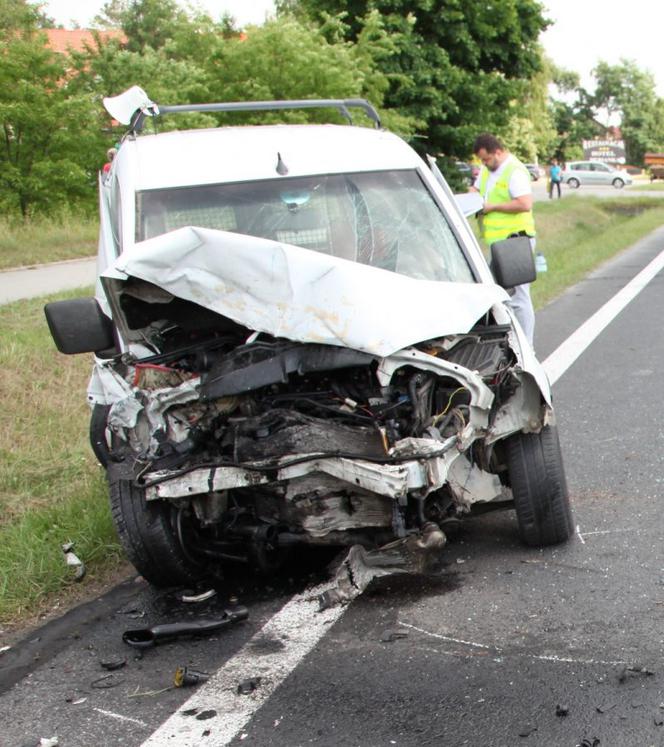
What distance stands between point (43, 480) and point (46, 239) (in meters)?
12.3

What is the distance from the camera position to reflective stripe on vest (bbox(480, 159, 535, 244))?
29.6 feet

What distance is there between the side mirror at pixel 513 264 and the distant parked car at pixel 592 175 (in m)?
61.1

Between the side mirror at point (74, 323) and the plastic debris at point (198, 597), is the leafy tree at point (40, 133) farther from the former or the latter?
the plastic debris at point (198, 597)

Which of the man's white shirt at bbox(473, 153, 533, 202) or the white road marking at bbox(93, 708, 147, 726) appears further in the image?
the man's white shirt at bbox(473, 153, 533, 202)

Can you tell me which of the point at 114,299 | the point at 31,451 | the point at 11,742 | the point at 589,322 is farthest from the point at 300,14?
the point at 11,742

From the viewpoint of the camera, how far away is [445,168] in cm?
2862

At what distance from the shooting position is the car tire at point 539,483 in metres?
4.80

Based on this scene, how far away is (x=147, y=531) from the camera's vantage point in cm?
463

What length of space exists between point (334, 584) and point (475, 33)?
26.1 metres

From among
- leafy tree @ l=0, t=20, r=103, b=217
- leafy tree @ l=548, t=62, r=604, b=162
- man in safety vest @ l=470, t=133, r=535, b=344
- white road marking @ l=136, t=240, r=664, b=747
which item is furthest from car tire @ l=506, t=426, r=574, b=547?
leafy tree @ l=548, t=62, r=604, b=162

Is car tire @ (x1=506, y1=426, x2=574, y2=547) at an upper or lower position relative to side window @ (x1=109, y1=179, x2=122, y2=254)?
lower

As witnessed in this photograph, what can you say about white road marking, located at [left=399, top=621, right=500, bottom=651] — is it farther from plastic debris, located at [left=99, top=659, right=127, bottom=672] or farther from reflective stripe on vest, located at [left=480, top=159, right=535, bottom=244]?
reflective stripe on vest, located at [left=480, top=159, right=535, bottom=244]

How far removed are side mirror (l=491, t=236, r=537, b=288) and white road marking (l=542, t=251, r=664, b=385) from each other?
3111mm

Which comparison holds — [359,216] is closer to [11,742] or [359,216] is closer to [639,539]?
[639,539]
